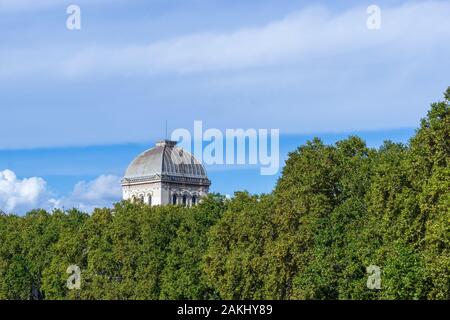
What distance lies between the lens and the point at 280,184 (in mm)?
80938

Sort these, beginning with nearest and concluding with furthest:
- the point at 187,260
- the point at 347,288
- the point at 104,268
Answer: the point at 347,288 → the point at 187,260 → the point at 104,268

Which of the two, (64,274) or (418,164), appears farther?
(64,274)

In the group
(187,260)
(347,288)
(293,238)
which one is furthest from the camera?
(187,260)

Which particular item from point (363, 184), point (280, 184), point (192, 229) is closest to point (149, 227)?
point (192, 229)

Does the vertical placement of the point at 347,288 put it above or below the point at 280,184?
below

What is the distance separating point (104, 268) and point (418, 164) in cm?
4687

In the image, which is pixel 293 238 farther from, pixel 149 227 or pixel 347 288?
pixel 149 227

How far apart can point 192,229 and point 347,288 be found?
26286mm

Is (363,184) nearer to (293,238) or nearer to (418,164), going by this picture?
(293,238)

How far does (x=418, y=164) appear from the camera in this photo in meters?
63.1

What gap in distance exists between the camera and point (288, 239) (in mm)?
77750

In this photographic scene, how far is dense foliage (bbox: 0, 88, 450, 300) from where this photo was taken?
62.4 m

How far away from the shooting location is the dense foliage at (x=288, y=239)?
62375 millimetres

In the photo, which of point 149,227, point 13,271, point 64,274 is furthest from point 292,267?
point 13,271
